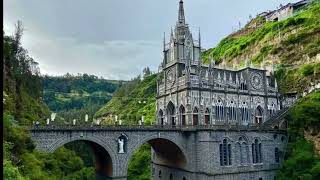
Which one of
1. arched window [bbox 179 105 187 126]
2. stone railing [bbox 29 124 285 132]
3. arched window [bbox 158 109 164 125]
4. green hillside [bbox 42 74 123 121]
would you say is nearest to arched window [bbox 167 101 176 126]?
arched window [bbox 158 109 164 125]

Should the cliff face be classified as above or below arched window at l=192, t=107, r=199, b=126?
above

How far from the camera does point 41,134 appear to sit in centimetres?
3816

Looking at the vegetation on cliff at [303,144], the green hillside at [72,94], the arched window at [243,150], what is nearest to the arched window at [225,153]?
the arched window at [243,150]

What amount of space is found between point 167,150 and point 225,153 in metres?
10.0

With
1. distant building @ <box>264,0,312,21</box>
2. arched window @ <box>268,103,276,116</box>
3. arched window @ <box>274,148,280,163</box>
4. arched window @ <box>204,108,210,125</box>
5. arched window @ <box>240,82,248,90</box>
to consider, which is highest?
distant building @ <box>264,0,312,21</box>

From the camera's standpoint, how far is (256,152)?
5091cm

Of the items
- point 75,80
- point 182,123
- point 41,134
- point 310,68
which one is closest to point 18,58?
point 41,134

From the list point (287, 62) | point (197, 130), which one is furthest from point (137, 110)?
point (197, 130)

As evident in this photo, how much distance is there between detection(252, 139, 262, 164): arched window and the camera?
166 ft

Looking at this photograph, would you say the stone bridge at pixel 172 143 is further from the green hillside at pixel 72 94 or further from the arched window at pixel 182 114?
the green hillside at pixel 72 94

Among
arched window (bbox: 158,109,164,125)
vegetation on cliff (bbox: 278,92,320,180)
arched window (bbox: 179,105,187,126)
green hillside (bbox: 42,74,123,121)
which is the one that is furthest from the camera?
green hillside (bbox: 42,74,123,121)

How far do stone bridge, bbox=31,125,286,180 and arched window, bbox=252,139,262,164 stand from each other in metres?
0.71

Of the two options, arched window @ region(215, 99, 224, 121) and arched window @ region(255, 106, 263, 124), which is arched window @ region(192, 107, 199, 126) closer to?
arched window @ region(215, 99, 224, 121)

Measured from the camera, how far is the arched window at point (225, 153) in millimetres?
47362
